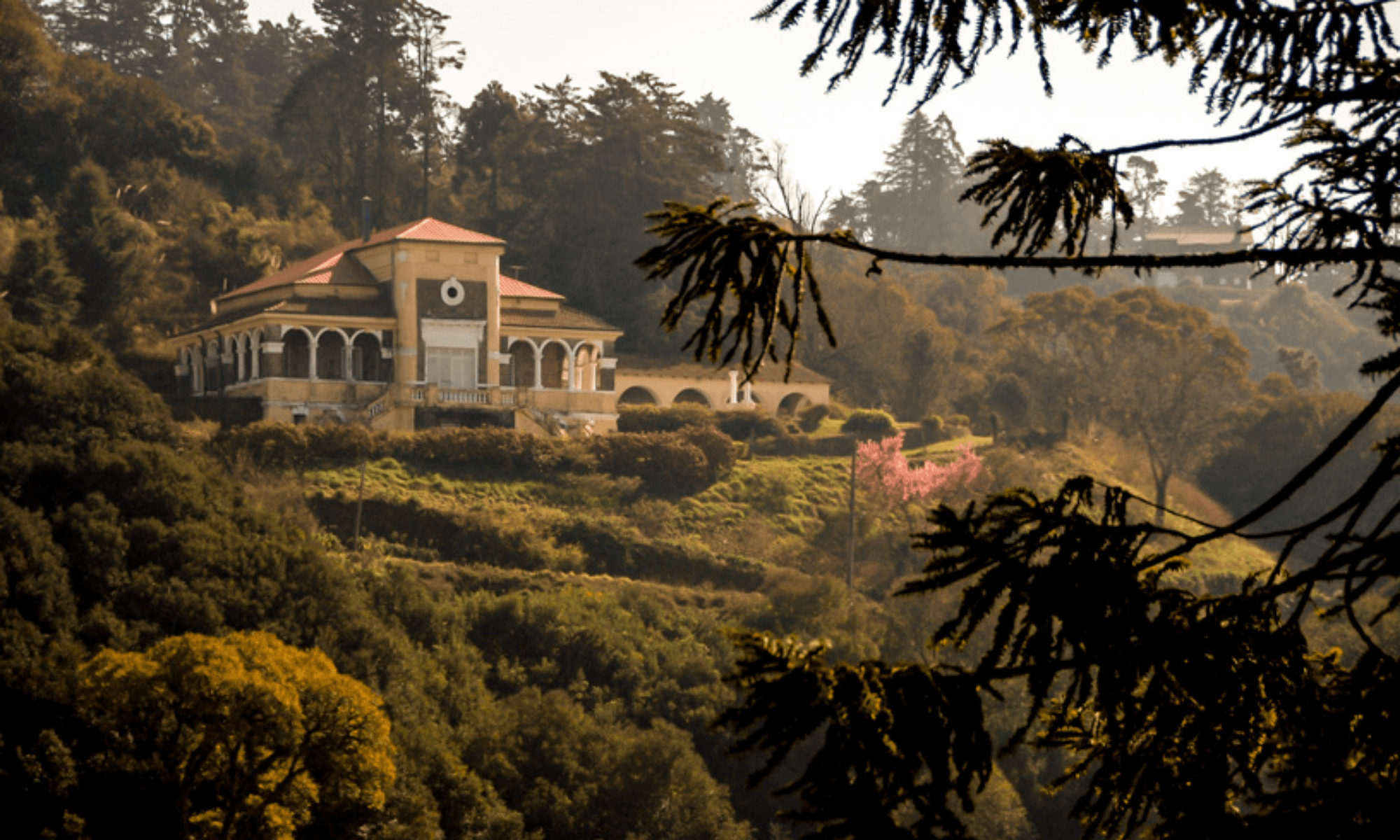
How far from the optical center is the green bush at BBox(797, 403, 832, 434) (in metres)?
58.3

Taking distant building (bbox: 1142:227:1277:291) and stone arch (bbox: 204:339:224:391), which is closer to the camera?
stone arch (bbox: 204:339:224:391)

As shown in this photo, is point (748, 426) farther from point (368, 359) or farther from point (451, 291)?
point (368, 359)

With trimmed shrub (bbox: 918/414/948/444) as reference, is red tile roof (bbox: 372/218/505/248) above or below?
above

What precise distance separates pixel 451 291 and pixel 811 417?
15.4 metres

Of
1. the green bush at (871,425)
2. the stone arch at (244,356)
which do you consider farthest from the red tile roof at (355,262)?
the green bush at (871,425)

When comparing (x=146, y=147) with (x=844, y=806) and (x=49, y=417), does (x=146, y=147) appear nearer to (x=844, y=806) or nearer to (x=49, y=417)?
(x=49, y=417)

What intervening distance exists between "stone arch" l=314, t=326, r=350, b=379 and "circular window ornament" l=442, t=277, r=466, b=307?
132 inches

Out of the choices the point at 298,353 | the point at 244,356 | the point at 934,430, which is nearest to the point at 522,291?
the point at 298,353

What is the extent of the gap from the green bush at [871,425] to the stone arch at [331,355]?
60.1 ft

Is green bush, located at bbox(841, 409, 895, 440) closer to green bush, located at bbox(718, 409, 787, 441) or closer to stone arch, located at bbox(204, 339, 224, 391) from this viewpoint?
green bush, located at bbox(718, 409, 787, 441)

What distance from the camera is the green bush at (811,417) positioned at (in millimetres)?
58312

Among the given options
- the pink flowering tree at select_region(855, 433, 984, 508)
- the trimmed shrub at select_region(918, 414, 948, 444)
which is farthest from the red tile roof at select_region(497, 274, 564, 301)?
the trimmed shrub at select_region(918, 414, 948, 444)

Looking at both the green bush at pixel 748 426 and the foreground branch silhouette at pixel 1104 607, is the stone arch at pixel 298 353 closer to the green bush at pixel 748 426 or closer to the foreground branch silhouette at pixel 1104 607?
the green bush at pixel 748 426

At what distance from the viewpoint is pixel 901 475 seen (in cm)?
4984
